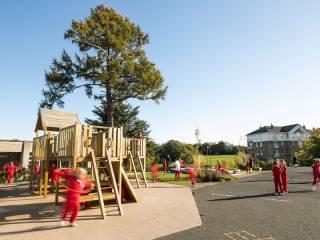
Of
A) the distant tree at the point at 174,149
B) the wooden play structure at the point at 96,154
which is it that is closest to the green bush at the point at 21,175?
the wooden play structure at the point at 96,154

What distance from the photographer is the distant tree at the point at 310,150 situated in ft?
157

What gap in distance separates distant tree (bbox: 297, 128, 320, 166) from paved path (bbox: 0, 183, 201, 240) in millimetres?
42890

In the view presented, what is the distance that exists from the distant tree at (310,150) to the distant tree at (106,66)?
32.8 m

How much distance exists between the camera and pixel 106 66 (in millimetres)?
27516

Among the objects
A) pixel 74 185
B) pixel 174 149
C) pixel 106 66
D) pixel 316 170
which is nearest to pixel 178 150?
pixel 174 149

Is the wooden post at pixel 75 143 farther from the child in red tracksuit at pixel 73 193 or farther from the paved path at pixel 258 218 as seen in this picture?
the paved path at pixel 258 218

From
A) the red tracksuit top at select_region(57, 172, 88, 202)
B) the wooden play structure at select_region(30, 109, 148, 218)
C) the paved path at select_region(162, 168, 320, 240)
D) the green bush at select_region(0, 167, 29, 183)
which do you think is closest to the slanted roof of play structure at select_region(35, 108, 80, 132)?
the wooden play structure at select_region(30, 109, 148, 218)

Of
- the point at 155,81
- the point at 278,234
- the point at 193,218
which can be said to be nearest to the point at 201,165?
the point at 155,81

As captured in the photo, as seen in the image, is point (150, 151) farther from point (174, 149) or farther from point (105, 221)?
point (105, 221)

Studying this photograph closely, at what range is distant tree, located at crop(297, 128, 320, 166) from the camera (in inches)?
1889

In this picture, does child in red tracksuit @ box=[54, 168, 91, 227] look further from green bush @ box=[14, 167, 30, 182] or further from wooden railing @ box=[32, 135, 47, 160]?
green bush @ box=[14, 167, 30, 182]

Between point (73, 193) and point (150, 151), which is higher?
point (150, 151)

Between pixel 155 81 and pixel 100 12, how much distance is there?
8621mm

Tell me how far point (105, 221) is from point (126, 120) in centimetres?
2613
